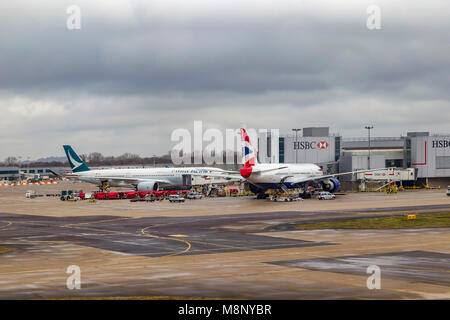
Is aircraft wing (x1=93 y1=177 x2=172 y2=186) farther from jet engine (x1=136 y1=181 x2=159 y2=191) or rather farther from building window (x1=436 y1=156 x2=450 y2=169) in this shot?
building window (x1=436 y1=156 x2=450 y2=169)

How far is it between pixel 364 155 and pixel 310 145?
13.5 m

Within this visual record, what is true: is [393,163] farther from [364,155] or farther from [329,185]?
[329,185]

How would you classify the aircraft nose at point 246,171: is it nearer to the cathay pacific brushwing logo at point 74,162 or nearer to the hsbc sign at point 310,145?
the hsbc sign at point 310,145

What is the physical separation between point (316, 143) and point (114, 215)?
78568 mm

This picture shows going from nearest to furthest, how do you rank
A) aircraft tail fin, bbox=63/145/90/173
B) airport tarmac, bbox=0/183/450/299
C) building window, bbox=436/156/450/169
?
airport tarmac, bbox=0/183/450/299 → aircraft tail fin, bbox=63/145/90/173 → building window, bbox=436/156/450/169

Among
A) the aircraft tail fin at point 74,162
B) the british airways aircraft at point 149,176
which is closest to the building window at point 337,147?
the british airways aircraft at point 149,176

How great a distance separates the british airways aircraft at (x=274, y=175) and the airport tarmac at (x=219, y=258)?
92.7 ft

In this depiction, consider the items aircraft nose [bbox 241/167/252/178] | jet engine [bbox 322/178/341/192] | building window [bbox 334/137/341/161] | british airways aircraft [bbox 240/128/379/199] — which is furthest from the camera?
building window [bbox 334/137/341/161]

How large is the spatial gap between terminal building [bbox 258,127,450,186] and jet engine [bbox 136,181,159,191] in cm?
3421

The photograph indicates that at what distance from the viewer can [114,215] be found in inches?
3088

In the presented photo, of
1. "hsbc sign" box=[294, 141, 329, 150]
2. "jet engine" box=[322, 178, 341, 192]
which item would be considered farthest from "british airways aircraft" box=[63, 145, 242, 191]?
"hsbc sign" box=[294, 141, 329, 150]

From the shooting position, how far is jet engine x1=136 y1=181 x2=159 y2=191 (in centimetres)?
12179

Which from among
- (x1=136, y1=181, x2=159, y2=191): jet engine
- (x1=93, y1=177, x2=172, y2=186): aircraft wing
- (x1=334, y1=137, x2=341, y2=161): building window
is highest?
(x1=334, y1=137, x2=341, y2=161): building window

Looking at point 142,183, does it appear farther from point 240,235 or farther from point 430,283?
point 430,283
